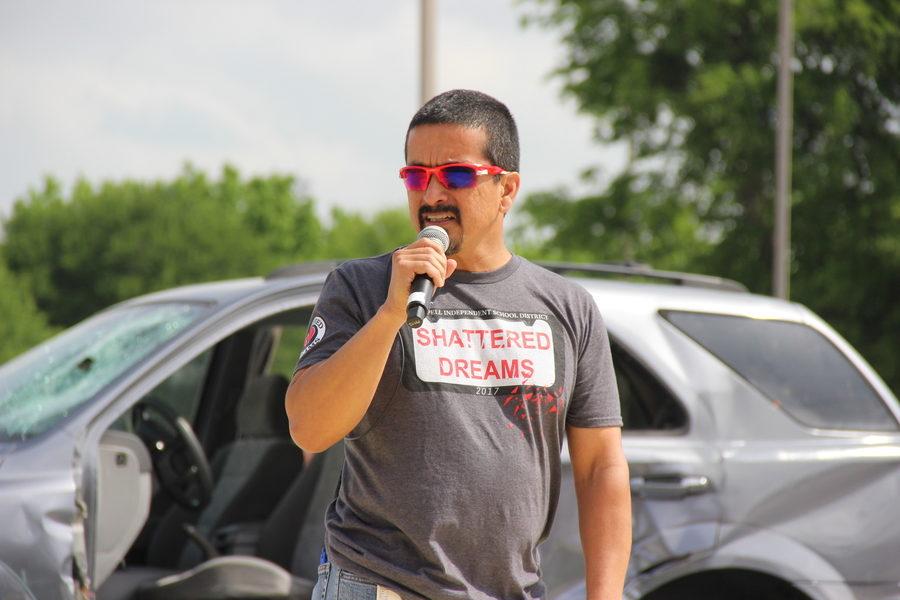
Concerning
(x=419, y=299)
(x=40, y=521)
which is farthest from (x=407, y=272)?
(x=40, y=521)

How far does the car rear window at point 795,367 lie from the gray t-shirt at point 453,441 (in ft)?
5.66

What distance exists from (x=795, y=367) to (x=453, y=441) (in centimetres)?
212

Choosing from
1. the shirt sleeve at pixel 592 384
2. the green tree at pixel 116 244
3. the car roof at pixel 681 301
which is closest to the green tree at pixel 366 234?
the green tree at pixel 116 244

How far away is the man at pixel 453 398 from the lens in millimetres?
2201

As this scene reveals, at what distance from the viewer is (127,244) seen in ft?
176

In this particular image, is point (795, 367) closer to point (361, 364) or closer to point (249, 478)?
point (249, 478)

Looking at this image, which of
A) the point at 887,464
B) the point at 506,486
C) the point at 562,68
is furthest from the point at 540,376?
the point at 562,68

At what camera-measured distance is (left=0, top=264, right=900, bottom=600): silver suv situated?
3.46m

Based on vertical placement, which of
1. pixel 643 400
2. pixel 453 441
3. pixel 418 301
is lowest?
pixel 643 400

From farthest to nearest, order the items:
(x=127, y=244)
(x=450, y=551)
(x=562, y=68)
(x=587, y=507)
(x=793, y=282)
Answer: (x=127, y=244) < (x=562, y=68) < (x=793, y=282) < (x=587, y=507) < (x=450, y=551)

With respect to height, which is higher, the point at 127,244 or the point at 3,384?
the point at 3,384

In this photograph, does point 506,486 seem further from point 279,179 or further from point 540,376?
point 279,179

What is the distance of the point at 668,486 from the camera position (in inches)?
145

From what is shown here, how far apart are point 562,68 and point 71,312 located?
123 feet
